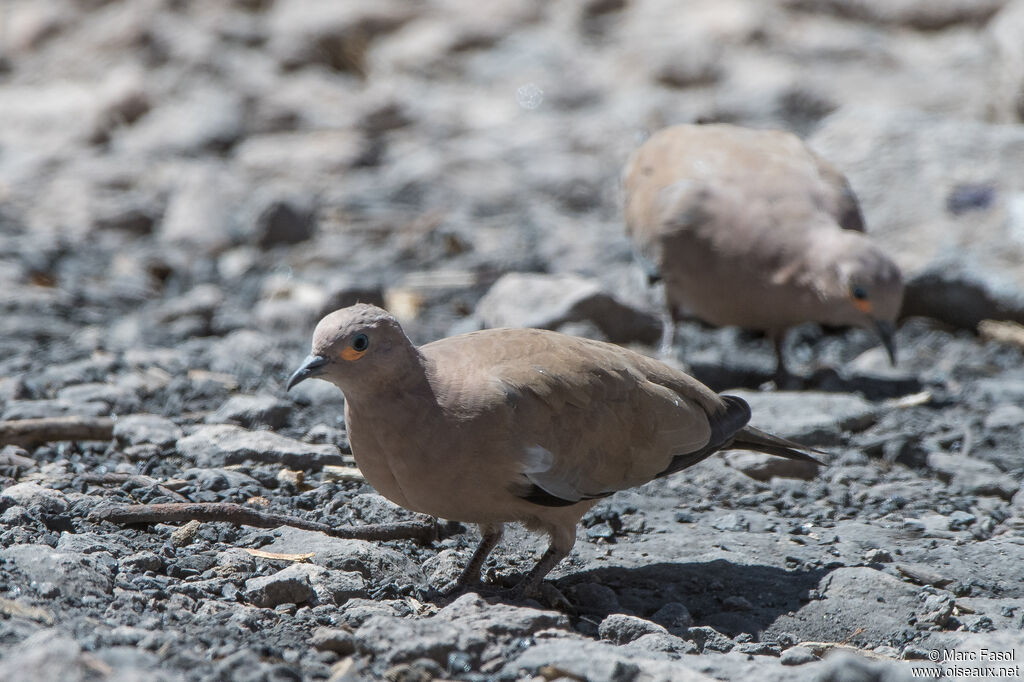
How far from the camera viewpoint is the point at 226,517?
157 inches

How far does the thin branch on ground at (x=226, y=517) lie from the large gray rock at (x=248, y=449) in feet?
1.79

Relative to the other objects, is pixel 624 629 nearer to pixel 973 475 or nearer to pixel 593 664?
pixel 593 664

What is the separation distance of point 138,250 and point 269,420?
3.43 m

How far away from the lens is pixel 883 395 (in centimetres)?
608

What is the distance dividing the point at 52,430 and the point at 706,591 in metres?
2.52

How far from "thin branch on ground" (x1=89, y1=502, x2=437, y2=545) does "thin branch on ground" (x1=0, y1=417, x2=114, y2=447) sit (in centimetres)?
88

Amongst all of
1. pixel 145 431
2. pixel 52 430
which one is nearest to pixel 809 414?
pixel 145 431

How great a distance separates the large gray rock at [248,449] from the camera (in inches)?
182

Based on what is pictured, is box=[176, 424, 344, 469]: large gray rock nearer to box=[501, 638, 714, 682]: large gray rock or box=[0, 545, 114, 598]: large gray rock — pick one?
box=[0, 545, 114, 598]: large gray rock

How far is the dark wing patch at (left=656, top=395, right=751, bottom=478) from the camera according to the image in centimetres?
421

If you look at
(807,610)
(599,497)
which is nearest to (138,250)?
(599,497)

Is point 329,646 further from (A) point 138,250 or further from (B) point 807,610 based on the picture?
(A) point 138,250

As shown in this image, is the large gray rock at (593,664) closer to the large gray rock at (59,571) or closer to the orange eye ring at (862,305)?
the large gray rock at (59,571)

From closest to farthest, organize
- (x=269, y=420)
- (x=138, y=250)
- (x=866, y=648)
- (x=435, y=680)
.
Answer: (x=435, y=680), (x=866, y=648), (x=269, y=420), (x=138, y=250)
